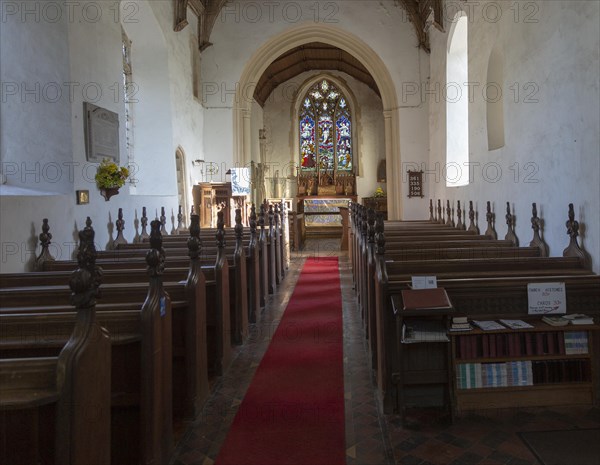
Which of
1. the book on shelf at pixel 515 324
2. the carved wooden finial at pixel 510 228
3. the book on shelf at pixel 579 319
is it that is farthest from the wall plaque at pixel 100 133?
the book on shelf at pixel 579 319

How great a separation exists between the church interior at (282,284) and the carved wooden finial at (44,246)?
1.0 inches

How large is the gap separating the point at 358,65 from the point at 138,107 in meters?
8.39

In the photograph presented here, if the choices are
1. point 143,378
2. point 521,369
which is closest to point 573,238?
point 521,369

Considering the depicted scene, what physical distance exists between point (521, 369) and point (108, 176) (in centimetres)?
449

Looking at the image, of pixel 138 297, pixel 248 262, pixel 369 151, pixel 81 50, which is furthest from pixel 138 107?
pixel 369 151

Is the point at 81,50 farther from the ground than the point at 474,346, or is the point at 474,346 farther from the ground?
the point at 81,50

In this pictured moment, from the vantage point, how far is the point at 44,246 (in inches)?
174

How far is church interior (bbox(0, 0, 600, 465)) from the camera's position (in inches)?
89.0

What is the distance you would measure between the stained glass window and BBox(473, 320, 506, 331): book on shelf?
595 inches

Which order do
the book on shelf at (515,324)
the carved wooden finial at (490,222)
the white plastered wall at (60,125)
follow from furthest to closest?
the carved wooden finial at (490,222)
the white plastered wall at (60,125)
the book on shelf at (515,324)

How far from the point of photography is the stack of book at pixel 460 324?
2.83 meters

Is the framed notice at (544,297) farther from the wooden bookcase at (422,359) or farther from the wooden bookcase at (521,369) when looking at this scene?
the wooden bookcase at (422,359)

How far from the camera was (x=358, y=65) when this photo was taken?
15.4 meters

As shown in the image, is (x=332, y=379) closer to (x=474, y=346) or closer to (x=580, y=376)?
(x=474, y=346)
